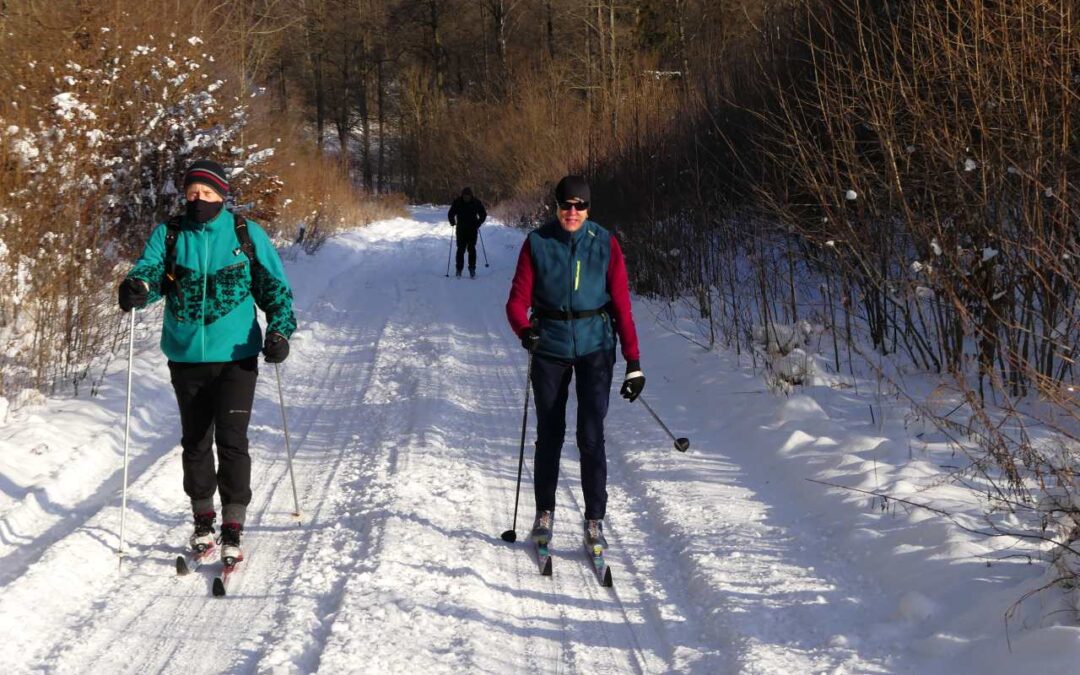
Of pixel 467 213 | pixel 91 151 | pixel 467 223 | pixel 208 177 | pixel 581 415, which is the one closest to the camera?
pixel 208 177

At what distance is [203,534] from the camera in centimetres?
474

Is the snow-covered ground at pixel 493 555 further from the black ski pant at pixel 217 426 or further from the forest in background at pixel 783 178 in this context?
the forest in background at pixel 783 178

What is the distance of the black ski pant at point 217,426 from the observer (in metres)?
4.61

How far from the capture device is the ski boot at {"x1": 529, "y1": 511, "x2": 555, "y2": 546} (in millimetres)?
4824

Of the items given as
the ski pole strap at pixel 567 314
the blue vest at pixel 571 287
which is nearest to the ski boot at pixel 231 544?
the blue vest at pixel 571 287

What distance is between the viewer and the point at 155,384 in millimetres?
8367

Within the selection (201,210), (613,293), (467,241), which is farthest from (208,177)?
(467,241)

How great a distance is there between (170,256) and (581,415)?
7.34 feet

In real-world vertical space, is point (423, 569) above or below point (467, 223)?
below

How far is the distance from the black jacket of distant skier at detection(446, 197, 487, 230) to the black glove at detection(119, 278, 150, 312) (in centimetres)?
1362

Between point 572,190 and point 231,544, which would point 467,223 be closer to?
point 572,190

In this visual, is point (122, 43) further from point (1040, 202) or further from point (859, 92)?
point (1040, 202)

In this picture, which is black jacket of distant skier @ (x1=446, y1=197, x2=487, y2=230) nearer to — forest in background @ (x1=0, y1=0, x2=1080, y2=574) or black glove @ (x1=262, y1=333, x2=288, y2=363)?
forest in background @ (x1=0, y1=0, x2=1080, y2=574)

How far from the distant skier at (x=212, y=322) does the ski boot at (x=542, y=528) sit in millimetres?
1516
